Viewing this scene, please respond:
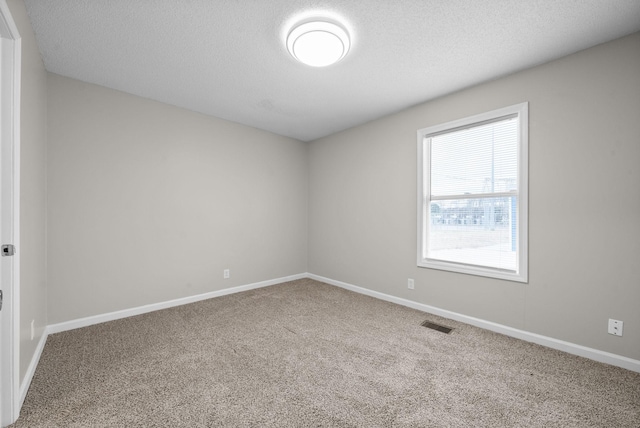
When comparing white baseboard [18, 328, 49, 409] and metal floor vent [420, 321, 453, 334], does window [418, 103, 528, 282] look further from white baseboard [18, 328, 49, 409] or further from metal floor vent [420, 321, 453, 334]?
white baseboard [18, 328, 49, 409]

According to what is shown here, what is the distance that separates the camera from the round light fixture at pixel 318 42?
6.53ft

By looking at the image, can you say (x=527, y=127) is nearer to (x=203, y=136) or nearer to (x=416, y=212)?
(x=416, y=212)

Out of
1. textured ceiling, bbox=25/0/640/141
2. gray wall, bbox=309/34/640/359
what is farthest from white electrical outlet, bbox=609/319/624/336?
textured ceiling, bbox=25/0/640/141

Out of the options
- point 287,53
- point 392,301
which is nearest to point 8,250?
point 287,53

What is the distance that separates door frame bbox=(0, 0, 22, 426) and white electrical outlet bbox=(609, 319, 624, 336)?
4.02 m

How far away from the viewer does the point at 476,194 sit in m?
2.95

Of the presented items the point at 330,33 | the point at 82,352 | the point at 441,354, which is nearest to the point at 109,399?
the point at 82,352

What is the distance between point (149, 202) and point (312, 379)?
2705 mm

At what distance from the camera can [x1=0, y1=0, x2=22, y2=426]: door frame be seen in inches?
58.8

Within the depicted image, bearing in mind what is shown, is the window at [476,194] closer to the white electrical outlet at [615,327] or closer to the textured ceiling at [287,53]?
the textured ceiling at [287,53]

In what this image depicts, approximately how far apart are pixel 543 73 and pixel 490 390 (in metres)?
2.66

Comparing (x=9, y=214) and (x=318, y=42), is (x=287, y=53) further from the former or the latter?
(x=9, y=214)

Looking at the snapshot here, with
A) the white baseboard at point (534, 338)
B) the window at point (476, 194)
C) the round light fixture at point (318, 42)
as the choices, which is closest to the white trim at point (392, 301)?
the white baseboard at point (534, 338)

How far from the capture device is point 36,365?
2047mm
